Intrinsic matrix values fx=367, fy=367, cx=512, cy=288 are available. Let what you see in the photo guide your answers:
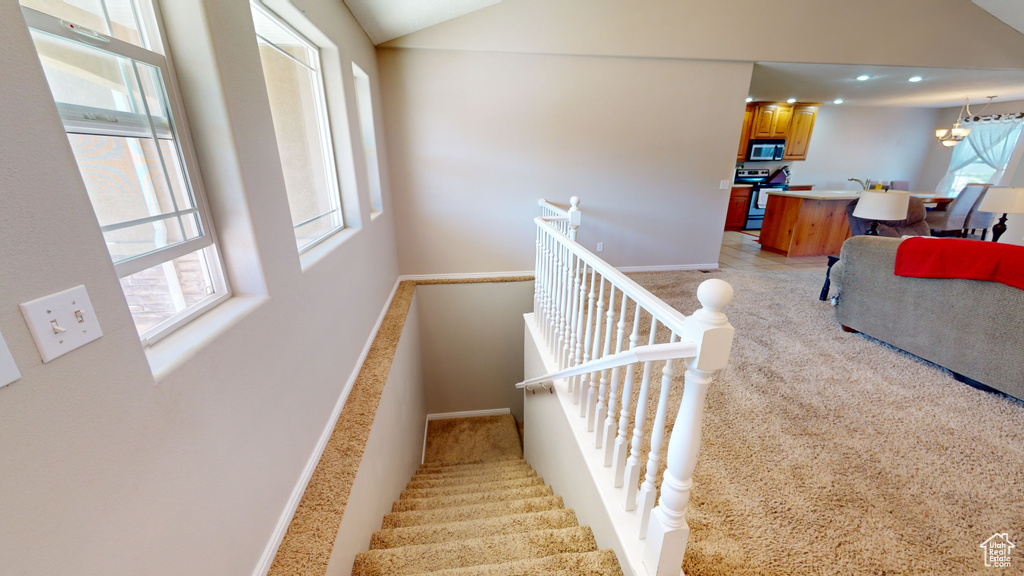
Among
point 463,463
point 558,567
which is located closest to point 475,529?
point 558,567

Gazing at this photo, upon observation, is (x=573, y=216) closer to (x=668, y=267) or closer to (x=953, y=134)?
(x=668, y=267)

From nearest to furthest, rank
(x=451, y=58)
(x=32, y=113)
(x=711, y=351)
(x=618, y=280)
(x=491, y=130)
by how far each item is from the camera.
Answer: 1. (x=32, y=113)
2. (x=711, y=351)
3. (x=618, y=280)
4. (x=451, y=58)
5. (x=491, y=130)

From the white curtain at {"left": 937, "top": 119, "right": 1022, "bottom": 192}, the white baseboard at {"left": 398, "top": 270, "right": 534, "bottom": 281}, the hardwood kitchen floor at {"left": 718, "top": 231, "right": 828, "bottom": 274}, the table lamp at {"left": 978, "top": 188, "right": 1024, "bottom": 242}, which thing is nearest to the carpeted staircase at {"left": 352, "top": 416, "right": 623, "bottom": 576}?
the white baseboard at {"left": 398, "top": 270, "right": 534, "bottom": 281}

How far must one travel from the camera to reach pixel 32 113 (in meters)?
0.54

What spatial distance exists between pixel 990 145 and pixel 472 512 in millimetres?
10784

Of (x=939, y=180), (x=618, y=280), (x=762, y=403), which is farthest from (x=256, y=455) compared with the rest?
(x=939, y=180)

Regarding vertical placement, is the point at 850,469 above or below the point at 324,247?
below

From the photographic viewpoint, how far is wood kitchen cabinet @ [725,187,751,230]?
7.07 m

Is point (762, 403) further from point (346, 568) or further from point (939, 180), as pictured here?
point (939, 180)

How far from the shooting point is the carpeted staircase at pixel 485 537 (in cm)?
124

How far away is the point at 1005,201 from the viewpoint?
2.71 metres

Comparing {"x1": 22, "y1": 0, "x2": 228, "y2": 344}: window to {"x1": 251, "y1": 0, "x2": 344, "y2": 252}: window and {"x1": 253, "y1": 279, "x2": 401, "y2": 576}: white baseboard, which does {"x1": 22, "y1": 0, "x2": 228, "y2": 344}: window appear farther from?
{"x1": 253, "y1": 279, "x2": 401, "y2": 576}: white baseboard

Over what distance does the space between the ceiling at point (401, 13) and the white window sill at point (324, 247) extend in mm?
1444

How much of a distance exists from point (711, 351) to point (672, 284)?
328 centimetres
